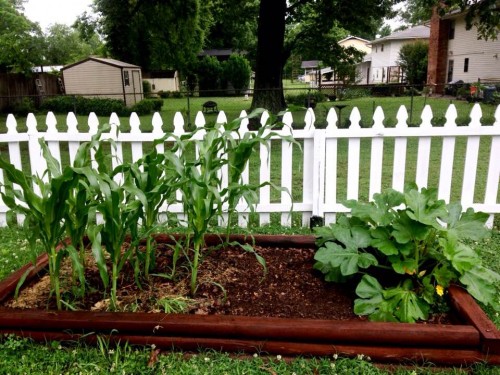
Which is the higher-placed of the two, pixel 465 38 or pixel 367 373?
pixel 465 38

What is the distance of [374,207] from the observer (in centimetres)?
280

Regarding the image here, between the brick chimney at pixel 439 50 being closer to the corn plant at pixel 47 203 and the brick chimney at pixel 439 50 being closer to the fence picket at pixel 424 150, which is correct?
the fence picket at pixel 424 150

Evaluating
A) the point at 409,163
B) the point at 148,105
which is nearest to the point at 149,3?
the point at 148,105

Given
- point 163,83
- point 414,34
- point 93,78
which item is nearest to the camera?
point 93,78

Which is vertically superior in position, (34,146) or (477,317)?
(34,146)

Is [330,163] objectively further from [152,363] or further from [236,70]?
[236,70]

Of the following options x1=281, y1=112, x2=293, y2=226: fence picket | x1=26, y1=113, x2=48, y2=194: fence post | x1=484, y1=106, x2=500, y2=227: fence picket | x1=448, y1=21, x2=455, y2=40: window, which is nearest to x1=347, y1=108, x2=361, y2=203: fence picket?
x1=281, y1=112, x2=293, y2=226: fence picket

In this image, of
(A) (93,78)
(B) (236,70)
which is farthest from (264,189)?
(B) (236,70)

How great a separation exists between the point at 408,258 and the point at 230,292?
44.2 inches

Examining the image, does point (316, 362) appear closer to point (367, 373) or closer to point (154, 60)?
point (367, 373)

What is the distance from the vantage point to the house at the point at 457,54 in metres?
25.5

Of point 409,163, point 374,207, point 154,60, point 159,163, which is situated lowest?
point 409,163

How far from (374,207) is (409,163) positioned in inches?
226

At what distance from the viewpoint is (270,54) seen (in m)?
13.2
